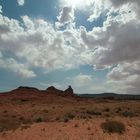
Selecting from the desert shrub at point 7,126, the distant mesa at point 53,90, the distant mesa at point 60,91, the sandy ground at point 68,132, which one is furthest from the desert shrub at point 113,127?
the distant mesa at point 53,90

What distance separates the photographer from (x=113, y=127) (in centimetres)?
Result: 2788

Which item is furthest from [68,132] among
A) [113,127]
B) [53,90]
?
[53,90]

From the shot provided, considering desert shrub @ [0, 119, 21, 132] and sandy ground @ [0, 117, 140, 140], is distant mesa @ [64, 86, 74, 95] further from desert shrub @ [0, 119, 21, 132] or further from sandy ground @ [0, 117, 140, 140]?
sandy ground @ [0, 117, 140, 140]

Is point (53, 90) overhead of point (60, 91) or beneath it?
overhead

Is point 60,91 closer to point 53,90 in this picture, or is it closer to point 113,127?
point 53,90

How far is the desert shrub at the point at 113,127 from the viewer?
27594 millimetres

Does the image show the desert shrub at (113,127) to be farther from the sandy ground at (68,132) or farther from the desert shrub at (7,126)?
the desert shrub at (7,126)

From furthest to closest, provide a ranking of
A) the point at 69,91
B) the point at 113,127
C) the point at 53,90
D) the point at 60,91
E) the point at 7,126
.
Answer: the point at 69,91 → the point at 60,91 → the point at 53,90 → the point at 7,126 → the point at 113,127

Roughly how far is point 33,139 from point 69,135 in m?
3.24

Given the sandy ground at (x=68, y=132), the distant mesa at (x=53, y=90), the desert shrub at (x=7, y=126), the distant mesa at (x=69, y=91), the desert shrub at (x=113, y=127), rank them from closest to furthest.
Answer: the sandy ground at (x=68, y=132) < the desert shrub at (x=113, y=127) < the desert shrub at (x=7, y=126) < the distant mesa at (x=53, y=90) < the distant mesa at (x=69, y=91)

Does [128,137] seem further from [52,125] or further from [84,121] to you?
[52,125]

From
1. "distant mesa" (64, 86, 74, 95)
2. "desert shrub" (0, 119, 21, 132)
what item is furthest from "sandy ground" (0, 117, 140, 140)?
"distant mesa" (64, 86, 74, 95)

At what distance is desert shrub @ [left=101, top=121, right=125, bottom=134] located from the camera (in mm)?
27594

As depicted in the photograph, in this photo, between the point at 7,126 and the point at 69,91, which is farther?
the point at 69,91
